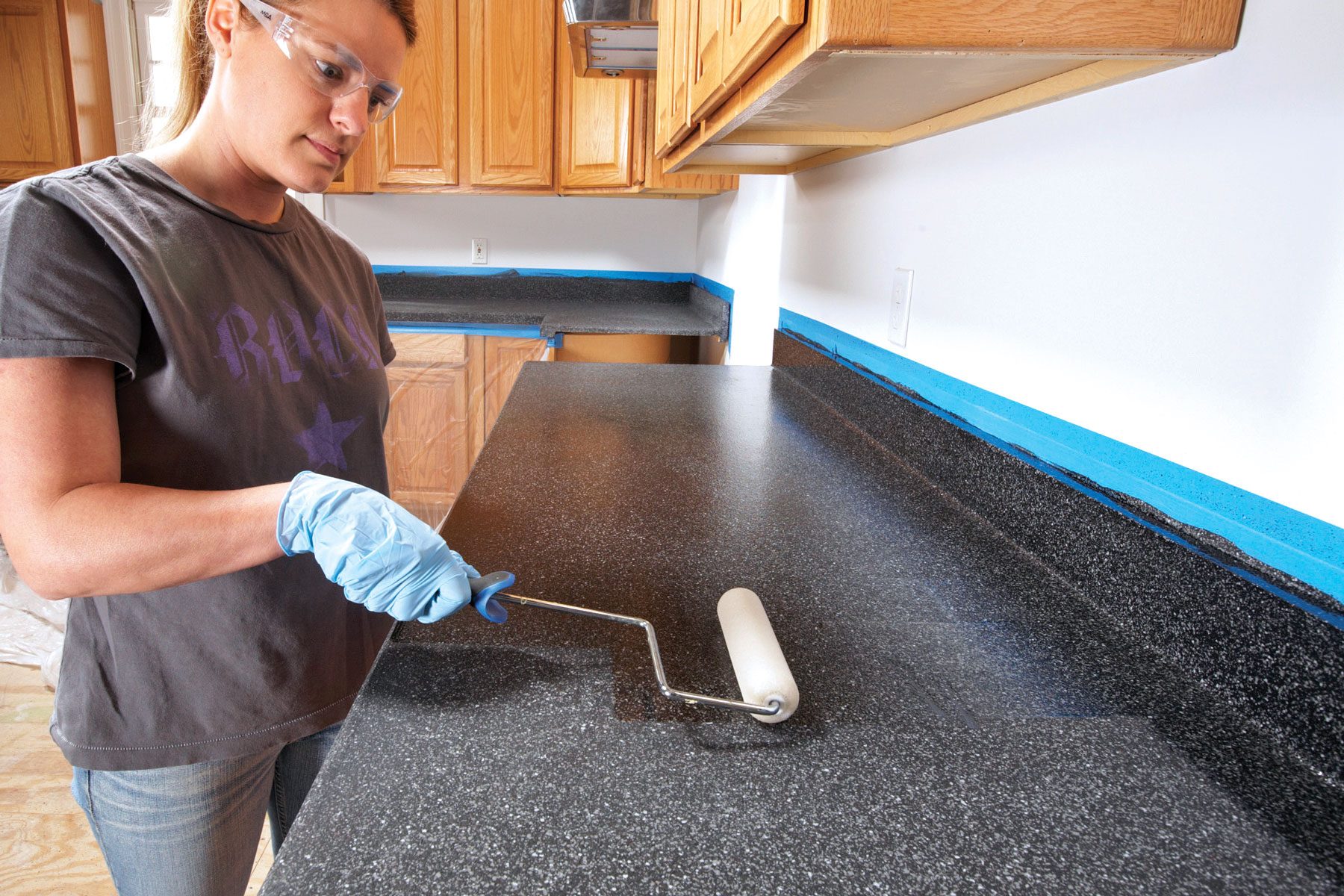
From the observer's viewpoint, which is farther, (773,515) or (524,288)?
(524,288)

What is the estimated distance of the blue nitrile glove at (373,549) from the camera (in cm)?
63

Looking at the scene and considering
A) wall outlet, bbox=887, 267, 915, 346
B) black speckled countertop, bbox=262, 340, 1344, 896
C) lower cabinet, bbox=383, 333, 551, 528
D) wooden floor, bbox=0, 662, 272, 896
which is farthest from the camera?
lower cabinet, bbox=383, 333, 551, 528

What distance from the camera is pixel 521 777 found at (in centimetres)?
46

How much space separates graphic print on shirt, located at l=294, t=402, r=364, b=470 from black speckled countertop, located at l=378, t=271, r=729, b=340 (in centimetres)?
183

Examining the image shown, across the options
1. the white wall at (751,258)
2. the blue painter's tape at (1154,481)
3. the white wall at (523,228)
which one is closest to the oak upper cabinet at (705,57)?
the blue painter's tape at (1154,481)

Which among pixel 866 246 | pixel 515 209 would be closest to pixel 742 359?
pixel 866 246

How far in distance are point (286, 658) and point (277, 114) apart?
21.8 inches

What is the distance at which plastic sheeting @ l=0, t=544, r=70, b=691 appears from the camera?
2182 mm

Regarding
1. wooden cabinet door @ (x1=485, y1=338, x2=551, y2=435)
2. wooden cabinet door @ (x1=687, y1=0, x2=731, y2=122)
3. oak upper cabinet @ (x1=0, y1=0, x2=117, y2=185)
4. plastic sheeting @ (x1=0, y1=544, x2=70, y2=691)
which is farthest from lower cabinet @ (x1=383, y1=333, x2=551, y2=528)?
wooden cabinet door @ (x1=687, y1=0, x2=731, y2=122)

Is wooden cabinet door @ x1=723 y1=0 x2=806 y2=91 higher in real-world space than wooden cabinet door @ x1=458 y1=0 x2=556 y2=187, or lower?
lower

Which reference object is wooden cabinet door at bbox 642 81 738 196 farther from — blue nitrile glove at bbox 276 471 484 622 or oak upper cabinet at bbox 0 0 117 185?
oak upper cabinet at bbox 0 0 117 185

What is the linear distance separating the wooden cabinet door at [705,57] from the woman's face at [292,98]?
1.26ft

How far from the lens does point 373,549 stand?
0.64 meters

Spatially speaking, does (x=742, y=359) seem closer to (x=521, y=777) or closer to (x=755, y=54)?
(x=755, y=54)
